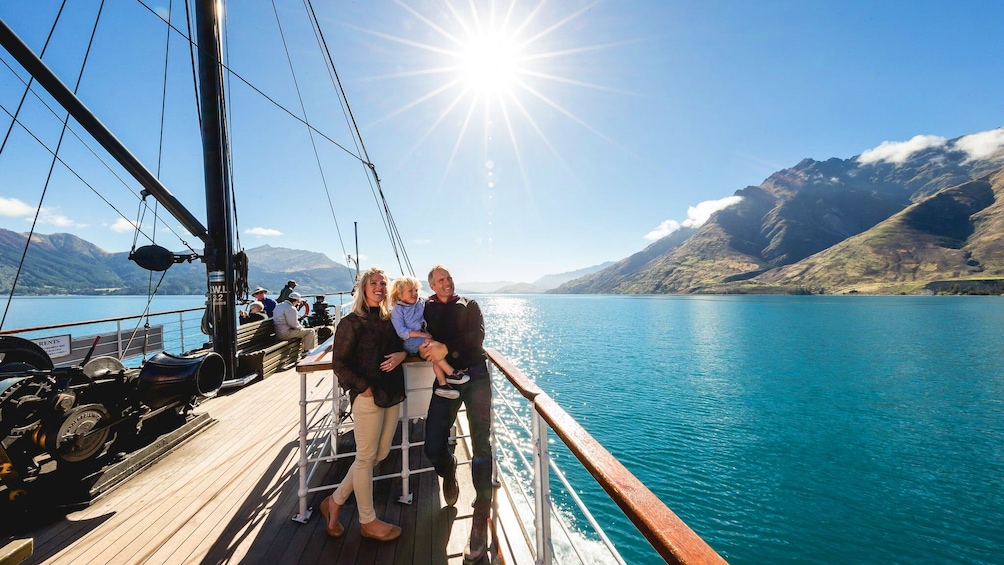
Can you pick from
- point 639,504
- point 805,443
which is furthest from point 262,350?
point 805,443

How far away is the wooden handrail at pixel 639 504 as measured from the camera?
1.06m

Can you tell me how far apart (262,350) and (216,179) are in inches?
153

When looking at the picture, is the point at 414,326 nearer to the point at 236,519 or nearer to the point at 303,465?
the point at 303,465

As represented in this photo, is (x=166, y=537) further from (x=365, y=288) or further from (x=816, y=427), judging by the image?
(x=816, y=427)

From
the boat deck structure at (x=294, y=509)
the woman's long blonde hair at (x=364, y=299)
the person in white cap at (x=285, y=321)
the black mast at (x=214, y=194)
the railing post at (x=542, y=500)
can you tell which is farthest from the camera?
the person in white cap at (x=285, y=321)

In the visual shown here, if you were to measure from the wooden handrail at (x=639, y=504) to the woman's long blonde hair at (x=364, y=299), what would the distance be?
1.58 meters

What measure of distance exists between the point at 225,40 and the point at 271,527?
8595mm

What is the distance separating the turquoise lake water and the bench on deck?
27.2 feet

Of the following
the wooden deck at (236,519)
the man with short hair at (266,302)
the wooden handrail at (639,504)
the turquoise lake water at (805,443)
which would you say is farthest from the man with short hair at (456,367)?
the man with short hair at (266,302)

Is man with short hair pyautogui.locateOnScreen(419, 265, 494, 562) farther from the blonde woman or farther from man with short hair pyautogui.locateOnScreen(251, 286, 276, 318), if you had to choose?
man with short hair pyautogui.locateOnScreen(251, 286, 276, 318)

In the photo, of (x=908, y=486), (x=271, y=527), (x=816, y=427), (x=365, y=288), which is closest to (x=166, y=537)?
(x=271, y=527)

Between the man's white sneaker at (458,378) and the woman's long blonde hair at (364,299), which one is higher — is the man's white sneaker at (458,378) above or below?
below

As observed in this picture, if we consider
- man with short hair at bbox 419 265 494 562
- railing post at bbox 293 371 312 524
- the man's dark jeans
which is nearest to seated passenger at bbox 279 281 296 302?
railing post at bbox 293 371 312 524

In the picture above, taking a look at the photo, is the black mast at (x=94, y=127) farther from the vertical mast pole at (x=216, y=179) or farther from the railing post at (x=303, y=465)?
the railing post at (x=303, y=465)
